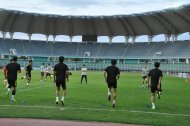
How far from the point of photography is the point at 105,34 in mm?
105562

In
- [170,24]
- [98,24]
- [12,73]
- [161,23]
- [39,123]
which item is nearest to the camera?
Answer: [39,123]

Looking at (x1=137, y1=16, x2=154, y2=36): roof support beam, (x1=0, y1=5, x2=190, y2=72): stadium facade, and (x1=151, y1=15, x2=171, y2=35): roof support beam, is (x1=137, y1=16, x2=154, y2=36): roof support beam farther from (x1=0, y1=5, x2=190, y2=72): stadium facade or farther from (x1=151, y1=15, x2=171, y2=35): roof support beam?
(x1=151, y1=15, x2=171, y2=35): roof support beam

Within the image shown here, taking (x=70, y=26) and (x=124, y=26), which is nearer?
(x=124, y=26)

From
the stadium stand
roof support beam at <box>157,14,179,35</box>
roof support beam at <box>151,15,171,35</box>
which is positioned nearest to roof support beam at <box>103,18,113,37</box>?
the stadium stand

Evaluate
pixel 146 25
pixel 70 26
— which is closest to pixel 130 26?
pixel 146 25

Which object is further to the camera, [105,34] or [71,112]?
[105,34]

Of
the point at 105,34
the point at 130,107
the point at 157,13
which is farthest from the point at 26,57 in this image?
the point at 130,107

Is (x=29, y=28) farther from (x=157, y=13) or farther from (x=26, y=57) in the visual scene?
(x=157, y=13)

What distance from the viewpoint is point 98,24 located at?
101 metres

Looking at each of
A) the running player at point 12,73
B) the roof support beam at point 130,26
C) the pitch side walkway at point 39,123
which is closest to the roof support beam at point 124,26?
the roof support beam at point 130,26

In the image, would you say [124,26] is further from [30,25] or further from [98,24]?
[30,25]

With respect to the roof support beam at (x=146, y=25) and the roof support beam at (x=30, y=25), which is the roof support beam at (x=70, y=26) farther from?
the roof support beam at (x=146, y=25)

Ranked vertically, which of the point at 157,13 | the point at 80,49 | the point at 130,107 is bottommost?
the point at 130,107

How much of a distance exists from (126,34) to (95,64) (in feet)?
40.3
